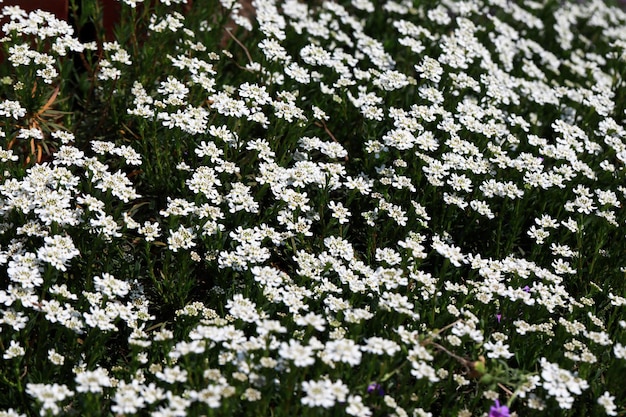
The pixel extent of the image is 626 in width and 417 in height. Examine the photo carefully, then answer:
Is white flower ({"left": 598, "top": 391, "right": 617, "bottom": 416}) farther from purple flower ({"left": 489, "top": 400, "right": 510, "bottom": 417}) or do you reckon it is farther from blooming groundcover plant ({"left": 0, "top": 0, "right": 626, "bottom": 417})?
purple flower ({"left": 489, "top": 400, "right": 510, "bottom": 417})

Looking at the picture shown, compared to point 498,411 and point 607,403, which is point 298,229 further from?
point 607,403

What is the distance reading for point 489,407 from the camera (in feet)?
10.8

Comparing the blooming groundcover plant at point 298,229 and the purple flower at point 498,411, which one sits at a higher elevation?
the blooming groundcover plant at point 298,229

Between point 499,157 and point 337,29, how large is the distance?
1.69 meters

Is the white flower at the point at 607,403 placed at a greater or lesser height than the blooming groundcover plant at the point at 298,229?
lesser

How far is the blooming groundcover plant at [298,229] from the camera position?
320 centimetres

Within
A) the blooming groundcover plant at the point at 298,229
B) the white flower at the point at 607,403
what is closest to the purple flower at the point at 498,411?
the blooming groundcover plant at the point at 298,229

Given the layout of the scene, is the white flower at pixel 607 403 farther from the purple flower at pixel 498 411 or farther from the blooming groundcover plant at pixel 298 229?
the purple flower at pixel 498 411

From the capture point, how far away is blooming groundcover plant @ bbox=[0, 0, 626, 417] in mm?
3197

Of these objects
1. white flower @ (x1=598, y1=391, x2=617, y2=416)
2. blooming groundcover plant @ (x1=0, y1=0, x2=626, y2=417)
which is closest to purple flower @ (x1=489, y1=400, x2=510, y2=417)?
blooming groundcover plant @ (x1=0, y1=0, x2=626, y2=417)

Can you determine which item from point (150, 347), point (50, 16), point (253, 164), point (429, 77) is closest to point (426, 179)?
point (429, 77)

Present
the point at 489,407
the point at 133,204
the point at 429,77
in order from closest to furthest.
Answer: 1. the point at 489,407
2. the point at 133,204
3. the point at 429,77

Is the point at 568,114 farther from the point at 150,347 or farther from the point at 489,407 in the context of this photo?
the point at 150,347

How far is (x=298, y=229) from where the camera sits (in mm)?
3883
